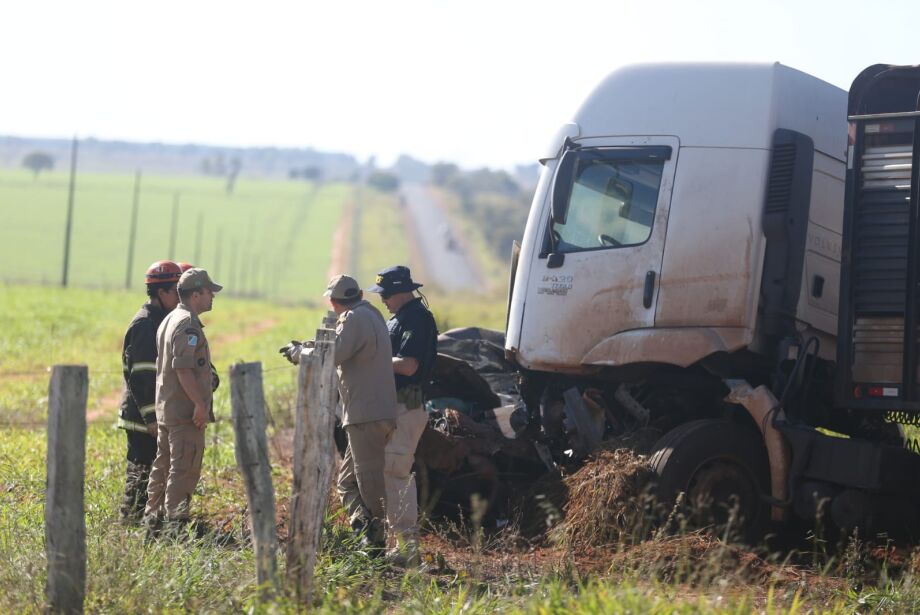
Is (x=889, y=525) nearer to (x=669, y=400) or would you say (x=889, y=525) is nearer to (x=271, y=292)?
(x=669, y=400)

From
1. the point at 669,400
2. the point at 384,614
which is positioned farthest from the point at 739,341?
the point at 384,614

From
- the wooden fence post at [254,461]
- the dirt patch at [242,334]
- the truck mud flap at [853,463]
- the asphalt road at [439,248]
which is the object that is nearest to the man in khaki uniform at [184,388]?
the wooden fence post at [254,461]

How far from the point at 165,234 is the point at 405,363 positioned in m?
90.0

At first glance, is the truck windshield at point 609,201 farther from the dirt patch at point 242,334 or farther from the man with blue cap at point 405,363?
the dirt patch at point 242,334

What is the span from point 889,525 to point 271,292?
69.6 meters

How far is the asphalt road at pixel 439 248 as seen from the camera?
286 feet

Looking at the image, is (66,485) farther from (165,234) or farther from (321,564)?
(165,234)

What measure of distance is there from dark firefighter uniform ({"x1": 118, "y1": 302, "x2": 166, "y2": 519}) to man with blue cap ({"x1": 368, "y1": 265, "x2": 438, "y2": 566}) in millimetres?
1599

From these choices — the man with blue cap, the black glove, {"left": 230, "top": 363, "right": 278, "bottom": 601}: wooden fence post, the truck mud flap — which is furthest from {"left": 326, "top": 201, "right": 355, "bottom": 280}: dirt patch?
{"left": 230, "top": 363, "right": 278, "bottom": 601}: wooden fence post

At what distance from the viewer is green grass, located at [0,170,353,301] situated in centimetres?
7419

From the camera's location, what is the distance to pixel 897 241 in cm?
758

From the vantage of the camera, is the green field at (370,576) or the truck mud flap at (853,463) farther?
the truck mud flap at (853,463)

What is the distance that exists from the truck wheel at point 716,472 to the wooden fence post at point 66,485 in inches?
140

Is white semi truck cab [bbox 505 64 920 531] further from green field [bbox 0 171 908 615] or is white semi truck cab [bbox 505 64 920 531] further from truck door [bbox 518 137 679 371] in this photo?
green field [bbox 0 171 908 615]
